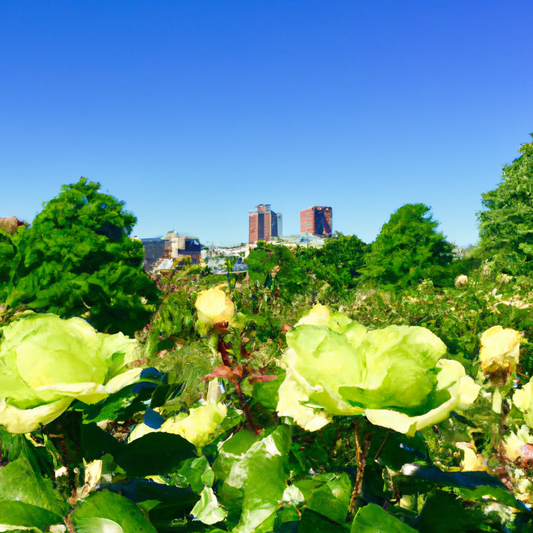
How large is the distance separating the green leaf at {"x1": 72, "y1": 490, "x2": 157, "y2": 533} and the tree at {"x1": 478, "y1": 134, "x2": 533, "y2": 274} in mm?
14423

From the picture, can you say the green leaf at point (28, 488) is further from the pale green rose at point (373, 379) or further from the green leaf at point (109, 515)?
the pale green rose at point (373, 379)

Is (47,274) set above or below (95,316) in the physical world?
above

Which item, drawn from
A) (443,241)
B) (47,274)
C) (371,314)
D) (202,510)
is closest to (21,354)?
(202,510)

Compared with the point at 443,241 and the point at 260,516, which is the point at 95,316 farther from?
the point at 443,241

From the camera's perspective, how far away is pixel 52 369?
0.51m

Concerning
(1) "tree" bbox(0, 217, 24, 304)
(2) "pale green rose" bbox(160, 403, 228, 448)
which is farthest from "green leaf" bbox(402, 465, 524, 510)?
(1) "tree" bbox(0, 217, 24, 304)

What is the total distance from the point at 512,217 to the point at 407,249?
7315 millimetres

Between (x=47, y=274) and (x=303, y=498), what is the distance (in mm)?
3529

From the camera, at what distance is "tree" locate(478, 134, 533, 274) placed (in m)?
13.4

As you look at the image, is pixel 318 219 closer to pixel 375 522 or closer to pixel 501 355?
pixel 501 355

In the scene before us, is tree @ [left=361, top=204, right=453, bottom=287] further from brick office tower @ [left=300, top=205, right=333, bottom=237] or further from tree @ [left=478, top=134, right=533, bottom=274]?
brick office tower @ [left=300, top=205, right=333, bottom=237]

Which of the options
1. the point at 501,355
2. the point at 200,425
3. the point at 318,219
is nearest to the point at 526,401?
the point at 501,355

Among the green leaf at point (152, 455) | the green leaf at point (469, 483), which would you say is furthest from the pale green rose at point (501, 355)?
the green leaf at point (152, 455)

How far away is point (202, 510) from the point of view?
23.7 inches
